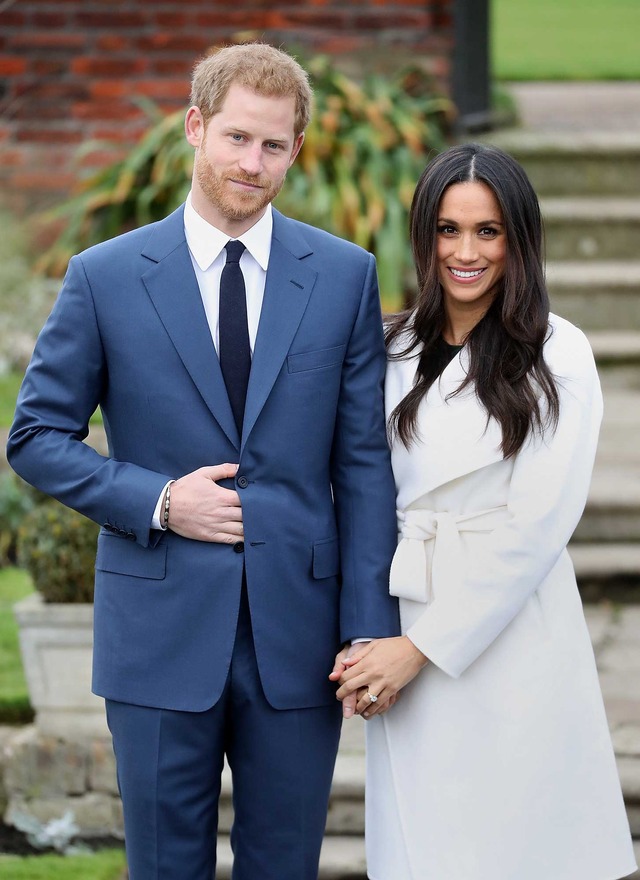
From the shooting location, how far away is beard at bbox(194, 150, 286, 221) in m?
2.25

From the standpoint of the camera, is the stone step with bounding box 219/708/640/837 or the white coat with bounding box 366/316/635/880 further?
the stone step with bounding box 219/708/640/837

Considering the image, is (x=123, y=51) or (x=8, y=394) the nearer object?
(x=8, y=394)

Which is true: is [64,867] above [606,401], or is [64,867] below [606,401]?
below

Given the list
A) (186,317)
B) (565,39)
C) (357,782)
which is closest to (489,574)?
(186,317)

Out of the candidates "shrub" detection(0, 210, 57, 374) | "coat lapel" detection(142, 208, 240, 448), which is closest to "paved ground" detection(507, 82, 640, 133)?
"shrub" detection(0, 210, 57, 374)

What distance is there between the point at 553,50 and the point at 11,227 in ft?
20.1

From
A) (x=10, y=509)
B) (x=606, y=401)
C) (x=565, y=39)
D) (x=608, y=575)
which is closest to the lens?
(x=608, y=575)

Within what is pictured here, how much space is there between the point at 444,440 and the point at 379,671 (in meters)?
0.45

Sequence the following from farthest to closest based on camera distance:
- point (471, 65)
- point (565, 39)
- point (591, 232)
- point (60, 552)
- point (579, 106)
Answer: point (565, 39) < point (579, 106) < point (471, 65) < point (591, 232) < point (60, 552)

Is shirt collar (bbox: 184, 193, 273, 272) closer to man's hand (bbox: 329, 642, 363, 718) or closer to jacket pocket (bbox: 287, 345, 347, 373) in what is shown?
jacket pocket (bbox: 287, 345, 347, 373)

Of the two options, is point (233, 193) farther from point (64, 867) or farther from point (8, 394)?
point (8, 394)

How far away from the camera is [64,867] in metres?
3.37

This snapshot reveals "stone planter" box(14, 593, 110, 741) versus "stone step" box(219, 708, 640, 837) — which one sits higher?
"stone planter" box(14, 593, 110, 741)

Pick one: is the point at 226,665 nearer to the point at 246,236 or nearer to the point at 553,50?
the point at 246,236
